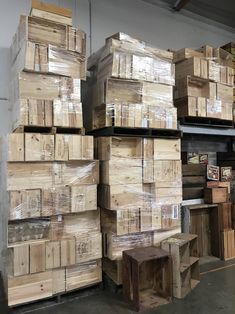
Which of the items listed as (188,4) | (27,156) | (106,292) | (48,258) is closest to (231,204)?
(106,292)

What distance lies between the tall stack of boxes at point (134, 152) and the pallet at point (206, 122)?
1.88 ft

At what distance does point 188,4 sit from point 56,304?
16.1 ft

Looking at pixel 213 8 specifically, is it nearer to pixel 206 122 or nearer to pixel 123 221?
pixel 206 122

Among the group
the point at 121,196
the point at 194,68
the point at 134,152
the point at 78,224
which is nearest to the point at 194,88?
the point at 194,68

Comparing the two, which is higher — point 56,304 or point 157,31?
point 157,31

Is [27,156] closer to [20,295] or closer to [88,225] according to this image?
[88,225]

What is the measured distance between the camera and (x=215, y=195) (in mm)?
3955

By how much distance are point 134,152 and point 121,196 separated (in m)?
0.52

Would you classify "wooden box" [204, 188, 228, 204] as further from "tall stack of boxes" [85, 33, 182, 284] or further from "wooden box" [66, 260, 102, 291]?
"wooden box" [66, 260, 102, 291]

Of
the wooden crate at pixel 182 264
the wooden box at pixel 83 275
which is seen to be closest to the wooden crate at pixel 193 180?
the wooden crate at pixel 182 264

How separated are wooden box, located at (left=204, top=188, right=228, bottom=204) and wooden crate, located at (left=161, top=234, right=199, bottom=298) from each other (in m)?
0.92

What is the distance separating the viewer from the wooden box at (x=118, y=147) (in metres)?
2.89

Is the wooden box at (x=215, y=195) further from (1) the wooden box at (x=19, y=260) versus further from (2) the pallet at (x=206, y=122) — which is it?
(1) the wooden box at (x=19, y=260)

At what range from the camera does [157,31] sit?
4.53 meters
